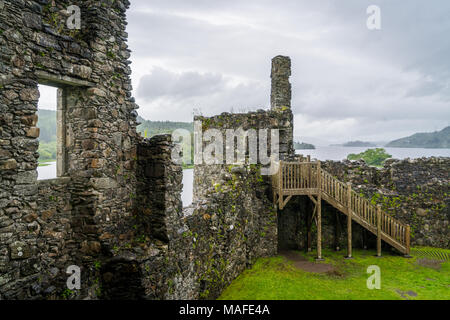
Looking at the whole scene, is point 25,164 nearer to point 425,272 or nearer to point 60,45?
point 60,45

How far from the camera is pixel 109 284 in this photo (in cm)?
639

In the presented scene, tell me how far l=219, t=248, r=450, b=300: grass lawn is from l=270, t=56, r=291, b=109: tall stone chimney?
25.8 feet

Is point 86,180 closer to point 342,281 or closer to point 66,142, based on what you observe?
point 66,142

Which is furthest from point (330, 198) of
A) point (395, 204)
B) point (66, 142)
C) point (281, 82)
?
point (66, 142)

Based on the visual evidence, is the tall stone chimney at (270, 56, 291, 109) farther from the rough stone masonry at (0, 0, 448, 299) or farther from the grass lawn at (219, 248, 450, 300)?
the rough stone masonry at (0, 0, 448, 299)

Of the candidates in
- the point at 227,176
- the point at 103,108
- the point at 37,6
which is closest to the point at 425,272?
→ the point at 227,176

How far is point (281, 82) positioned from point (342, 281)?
10198 mm

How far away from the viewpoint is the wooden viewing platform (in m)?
12.9

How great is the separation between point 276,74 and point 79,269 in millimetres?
13773

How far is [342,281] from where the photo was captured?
10898 mm

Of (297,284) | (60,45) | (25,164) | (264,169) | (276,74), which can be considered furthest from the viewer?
(276,74)

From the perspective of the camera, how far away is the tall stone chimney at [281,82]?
54.2 feet

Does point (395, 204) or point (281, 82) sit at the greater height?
point (281, 82)

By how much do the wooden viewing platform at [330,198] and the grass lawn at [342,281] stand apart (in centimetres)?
94
